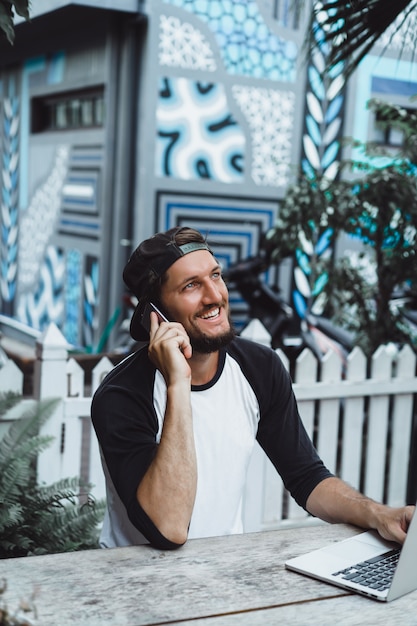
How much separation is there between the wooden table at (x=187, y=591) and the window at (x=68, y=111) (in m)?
7.24

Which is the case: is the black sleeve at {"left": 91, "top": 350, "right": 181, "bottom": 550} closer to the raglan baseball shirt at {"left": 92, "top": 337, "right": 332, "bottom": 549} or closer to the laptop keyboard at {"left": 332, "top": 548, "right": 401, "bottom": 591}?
the raglan baseball shirt at {"left": 92, "top": 337, "right": 332, "bottom": 549}

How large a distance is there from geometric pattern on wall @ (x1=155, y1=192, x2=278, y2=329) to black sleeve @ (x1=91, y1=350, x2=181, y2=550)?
566cm

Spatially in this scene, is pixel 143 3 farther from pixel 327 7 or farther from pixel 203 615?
pixel 203 615

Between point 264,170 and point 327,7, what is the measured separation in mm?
4791

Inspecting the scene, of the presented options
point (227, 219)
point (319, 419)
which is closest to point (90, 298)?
point (227, 219)

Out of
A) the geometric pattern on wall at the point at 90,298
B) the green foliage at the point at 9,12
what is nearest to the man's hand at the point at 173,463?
the green foliage at the point at 9,12

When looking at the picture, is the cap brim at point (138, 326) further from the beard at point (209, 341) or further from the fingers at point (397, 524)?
the fingers at point (397, 524)

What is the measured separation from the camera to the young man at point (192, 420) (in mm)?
2195

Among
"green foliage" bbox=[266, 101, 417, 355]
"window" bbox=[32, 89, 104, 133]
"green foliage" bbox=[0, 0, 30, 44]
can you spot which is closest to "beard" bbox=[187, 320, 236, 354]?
"green foliage" bbox=[0, 0, 30, 44]

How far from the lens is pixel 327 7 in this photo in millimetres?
3523

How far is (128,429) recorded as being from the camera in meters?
2.28

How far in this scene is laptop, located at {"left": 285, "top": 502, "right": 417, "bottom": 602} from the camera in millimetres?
1784

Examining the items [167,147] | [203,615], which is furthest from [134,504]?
[167,147]

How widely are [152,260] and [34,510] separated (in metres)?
1.08
